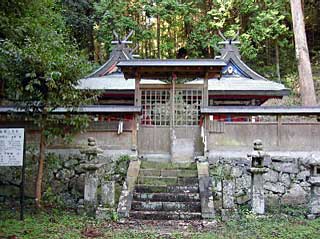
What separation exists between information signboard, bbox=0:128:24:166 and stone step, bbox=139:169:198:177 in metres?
2.96

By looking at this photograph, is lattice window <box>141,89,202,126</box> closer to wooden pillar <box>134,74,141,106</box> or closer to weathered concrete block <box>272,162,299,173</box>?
wooden pillar <box>134,74,141,106</box>

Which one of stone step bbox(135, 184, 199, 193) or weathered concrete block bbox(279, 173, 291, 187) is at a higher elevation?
weathered concrete block bbox(279, 173, 291, 187)

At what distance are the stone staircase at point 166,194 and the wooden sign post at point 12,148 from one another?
2.54m

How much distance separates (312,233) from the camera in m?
7.13

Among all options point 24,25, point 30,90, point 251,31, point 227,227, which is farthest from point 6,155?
point 251,31

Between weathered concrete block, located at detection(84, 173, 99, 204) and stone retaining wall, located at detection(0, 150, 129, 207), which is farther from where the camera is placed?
stone retaining wall, located at detection(0, 150, 129, 207)

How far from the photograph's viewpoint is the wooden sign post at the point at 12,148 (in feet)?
26.2

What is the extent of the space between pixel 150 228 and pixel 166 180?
2051 mm

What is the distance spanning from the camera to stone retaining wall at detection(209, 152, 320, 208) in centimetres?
984

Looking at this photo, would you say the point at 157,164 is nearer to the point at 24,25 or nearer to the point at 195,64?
the point at 195,64

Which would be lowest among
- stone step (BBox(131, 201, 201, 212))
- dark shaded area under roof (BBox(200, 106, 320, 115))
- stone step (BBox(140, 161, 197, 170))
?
stone step (BBox(131, 201, 201, 212))

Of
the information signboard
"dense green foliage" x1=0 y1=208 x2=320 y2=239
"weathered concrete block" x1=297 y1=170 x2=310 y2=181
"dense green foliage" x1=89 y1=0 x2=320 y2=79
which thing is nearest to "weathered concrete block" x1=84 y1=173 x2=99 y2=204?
"dense green foliage" x1=0 y1=208 x2=320 y2=239

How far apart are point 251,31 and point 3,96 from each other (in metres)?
13.8

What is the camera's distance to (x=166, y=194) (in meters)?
8.56
